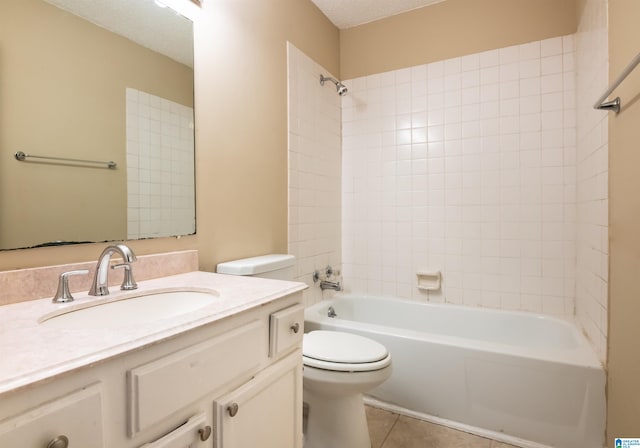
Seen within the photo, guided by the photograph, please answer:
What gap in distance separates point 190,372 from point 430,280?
203 centimetres

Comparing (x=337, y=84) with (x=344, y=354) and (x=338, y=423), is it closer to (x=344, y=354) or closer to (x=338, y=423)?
(x=344, y=354)

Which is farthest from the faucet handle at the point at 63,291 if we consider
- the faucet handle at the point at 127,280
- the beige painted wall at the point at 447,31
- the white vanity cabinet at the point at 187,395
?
the beige painted wall at the point at 447,31

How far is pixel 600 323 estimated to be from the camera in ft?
5.09

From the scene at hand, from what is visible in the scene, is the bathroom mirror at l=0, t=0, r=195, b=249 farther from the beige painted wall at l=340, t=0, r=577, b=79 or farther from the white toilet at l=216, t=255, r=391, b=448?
the beige painted wall at l=340, t=0, r=577, b=79

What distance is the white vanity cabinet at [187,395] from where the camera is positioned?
52cm

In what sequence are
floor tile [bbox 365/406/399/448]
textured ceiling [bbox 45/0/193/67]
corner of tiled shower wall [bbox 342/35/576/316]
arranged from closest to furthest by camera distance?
textured ceiling [bbox 45/0/193/67] → floor tile [bbox 365/406/399/448] → corner of tiled shower wall [bbox 342/35/576/316]

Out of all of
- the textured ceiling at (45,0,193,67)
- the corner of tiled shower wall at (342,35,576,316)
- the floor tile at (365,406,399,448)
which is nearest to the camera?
the textured ceiling at (45,0,193,67)

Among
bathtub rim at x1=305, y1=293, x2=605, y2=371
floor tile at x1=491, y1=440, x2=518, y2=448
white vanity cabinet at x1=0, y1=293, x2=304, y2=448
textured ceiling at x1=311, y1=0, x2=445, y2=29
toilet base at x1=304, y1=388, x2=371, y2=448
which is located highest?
textured ceiling at x1=311, y1=0, x2=445, y2=29

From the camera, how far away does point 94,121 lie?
111cm

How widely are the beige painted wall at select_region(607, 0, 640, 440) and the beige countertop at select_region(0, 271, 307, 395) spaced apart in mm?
1201

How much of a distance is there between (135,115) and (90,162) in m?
0.25

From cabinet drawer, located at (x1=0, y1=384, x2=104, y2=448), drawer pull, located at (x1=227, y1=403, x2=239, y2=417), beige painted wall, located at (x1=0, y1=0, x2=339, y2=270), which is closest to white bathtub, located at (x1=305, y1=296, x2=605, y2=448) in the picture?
beige painted wall, located at (x1=0, y1=0, x2=339, y2=270)

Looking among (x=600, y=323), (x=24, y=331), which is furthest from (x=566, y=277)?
(x=24, y=331)

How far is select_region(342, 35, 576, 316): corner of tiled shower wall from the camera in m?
2.11
